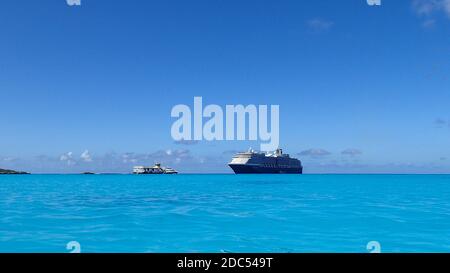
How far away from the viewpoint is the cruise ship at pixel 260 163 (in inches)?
5630

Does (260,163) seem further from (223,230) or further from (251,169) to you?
(223,230)

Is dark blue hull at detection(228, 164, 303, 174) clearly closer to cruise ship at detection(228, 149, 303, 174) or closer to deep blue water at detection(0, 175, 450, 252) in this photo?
cruise ship at detection(228, 149, 303, 174)

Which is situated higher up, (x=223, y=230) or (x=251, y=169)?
(x=223, y=230)

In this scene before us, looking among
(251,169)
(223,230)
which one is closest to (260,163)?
(251,169)

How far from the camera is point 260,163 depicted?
5768 inches

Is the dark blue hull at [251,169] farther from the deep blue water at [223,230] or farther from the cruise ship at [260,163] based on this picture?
the deep blue water at [223,230]

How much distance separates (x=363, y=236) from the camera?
16359 mm

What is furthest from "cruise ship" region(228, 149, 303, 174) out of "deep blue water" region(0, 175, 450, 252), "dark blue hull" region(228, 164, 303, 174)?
"deep blue water" region(0, 175, 450, 252)

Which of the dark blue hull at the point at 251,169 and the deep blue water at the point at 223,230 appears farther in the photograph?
the dark blue hull at the point at 251,169

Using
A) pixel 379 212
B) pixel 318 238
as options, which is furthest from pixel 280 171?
pixel 318 238

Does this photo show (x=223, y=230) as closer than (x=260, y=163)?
Yes

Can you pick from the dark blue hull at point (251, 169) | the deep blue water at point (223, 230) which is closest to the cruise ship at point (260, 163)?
the dark blue hull at point (251, 169)

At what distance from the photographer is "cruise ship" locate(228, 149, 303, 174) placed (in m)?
143
